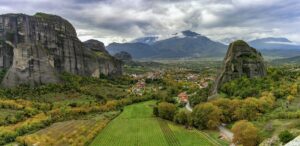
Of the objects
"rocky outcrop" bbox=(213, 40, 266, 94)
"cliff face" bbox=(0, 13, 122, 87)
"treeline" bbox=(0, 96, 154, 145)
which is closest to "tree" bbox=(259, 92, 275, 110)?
"rocky outcrop" bbox=(213, 40, 266, 94)

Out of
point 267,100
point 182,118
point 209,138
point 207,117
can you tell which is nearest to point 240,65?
point 182,118

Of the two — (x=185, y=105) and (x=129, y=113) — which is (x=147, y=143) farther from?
(x=185, y=105)

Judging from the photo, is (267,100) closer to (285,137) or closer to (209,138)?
(209,138)

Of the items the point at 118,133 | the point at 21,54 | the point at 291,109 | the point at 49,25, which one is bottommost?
the point at 118,133

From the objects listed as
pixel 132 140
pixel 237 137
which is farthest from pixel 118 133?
pixel 237 137

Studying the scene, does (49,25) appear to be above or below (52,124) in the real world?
above

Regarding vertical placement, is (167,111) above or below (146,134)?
above

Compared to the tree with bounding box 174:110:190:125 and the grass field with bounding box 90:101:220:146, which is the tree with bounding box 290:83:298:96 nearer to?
the grass field with bounding box 90:101:220:146
